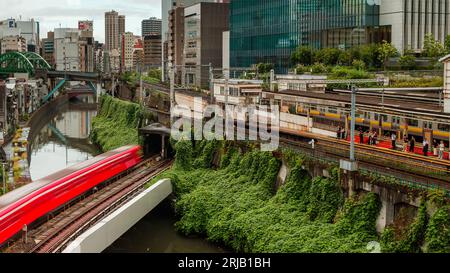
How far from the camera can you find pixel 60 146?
2362 inches

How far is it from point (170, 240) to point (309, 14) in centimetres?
4428

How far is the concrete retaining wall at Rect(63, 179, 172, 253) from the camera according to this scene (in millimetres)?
21375

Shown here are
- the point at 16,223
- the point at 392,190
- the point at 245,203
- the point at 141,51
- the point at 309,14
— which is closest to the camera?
the point at 392,190

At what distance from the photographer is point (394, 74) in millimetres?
48469

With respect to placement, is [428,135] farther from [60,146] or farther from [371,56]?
[60,146]

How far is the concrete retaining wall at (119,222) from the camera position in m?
21.4

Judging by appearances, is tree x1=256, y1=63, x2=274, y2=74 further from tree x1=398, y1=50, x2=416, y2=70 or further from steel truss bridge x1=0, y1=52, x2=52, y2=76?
steel truss bridge x1=0, y1=52, x2=52, y2=76

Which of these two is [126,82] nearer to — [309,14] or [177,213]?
[309,14]

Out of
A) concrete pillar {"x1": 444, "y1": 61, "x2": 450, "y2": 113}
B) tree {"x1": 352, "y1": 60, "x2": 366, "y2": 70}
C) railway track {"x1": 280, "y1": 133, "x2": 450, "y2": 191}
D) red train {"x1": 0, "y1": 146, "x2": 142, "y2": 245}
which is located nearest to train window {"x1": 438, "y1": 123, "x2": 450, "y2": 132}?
railway track {"x1": 280, "y1": 133, "x2": 450, "y2": 191}

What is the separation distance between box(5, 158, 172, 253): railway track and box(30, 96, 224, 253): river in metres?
1.39

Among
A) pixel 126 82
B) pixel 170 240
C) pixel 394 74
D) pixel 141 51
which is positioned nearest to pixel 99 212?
pixel 170 240
